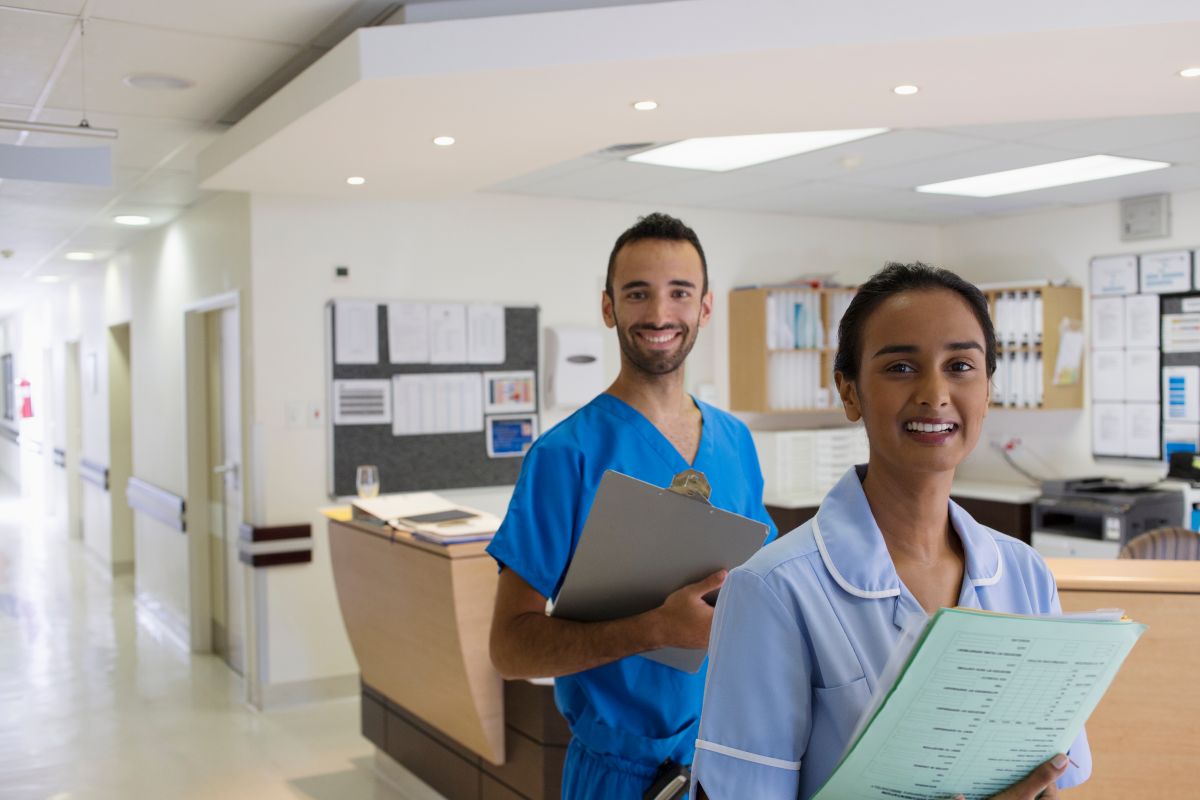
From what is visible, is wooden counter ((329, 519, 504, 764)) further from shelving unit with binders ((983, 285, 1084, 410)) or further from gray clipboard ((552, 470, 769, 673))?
shelving unit with binders ((983, 285, 1084, 410))

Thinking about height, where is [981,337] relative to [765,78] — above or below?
below

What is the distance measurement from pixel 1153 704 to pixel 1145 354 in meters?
Answer: 4.50

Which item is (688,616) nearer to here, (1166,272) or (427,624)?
(427,624)

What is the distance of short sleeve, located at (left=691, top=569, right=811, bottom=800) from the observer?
1.03m

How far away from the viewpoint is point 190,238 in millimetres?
6262

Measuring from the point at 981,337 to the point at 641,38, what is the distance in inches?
79.7

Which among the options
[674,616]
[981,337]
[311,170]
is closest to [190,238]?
[311,170]

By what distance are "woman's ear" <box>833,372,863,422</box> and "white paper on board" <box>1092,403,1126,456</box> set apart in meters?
5.84

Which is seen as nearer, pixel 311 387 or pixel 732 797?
pixel 732 797

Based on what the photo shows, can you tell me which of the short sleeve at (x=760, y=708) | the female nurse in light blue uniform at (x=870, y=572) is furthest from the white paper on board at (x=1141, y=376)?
the short sleeve at (x=760, y=708)

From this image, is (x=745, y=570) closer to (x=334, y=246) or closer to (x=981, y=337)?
(x=981, y=337)

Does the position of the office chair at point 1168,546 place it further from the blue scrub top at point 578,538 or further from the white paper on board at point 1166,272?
the white paper on board at point 1166,272

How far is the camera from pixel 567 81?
10.4 ft

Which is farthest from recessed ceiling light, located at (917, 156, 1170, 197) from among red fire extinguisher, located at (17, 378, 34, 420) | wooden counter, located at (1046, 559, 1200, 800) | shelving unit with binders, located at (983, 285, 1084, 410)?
red fire extinguisher, located at (17, 378, 34, 420)
